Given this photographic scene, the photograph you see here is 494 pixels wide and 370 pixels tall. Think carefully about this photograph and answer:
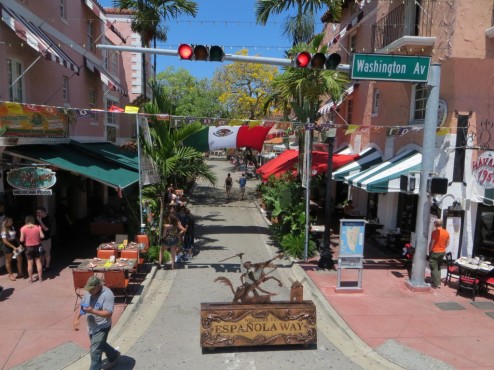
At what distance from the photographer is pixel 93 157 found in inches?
504

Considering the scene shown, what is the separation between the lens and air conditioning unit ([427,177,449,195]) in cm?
908

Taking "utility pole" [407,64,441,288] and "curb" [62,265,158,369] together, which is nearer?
"curb" [62,265,158,369]

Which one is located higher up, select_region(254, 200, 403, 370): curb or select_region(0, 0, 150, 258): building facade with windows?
select_region(0, 0, 150, 258): building facade with windows

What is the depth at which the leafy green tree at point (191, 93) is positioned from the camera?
130ft

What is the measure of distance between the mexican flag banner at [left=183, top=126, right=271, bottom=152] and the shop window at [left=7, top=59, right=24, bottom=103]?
4825mm

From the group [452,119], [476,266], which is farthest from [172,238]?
[452,119]

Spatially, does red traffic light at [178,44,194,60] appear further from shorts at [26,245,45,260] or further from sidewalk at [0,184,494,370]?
shorts at [26,245,45,260]

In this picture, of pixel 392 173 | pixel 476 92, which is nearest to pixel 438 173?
pixel 392 173

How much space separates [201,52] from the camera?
7.64m

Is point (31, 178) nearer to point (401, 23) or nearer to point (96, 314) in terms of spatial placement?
point (96, 314)

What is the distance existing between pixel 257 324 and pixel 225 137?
791cm

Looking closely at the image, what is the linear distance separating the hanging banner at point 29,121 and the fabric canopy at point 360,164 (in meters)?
9.35

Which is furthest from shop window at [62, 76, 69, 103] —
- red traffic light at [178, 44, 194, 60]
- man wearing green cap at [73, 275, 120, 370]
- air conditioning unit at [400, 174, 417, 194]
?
air conditioning unit at [400, 174, 417, 194]

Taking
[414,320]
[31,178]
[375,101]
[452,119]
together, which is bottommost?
[414,320]
